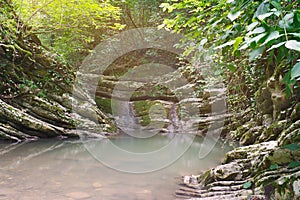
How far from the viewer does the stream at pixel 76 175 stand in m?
2.57

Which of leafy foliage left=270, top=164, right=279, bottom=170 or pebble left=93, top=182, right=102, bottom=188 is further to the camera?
pebble left=93, top=182, right=102, bottom=188

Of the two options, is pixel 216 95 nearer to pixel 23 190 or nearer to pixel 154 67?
pixel 154 67

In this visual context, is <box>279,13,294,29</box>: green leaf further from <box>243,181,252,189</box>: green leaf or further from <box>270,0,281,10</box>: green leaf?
<box>243,181,252,189</box>: green leaf

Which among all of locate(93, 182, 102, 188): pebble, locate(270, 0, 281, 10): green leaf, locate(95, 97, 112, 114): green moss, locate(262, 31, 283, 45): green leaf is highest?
locate(95, 97, 112, 114): green moss

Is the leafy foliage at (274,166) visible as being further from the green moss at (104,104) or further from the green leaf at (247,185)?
the green moss at (104,104)

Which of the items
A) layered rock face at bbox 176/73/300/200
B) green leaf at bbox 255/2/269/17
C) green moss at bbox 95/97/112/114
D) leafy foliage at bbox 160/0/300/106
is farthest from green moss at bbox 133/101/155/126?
green leaf at bbox 255/2/269/17

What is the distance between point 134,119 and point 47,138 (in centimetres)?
356

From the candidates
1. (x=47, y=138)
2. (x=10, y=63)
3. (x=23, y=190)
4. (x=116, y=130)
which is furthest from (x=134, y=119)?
(x=23, y=190)

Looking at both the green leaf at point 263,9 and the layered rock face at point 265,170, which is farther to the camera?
the layered rock face at point 265,170

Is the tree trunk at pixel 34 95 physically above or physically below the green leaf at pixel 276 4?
above

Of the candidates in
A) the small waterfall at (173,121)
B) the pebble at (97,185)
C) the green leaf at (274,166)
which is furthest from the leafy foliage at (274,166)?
the small waterfall at (173,121)

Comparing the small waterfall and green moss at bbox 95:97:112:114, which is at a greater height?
green moss at bbox 95:97:112:114

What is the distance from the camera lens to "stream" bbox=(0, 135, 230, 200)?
8.43 feet

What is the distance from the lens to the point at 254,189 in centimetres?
211
